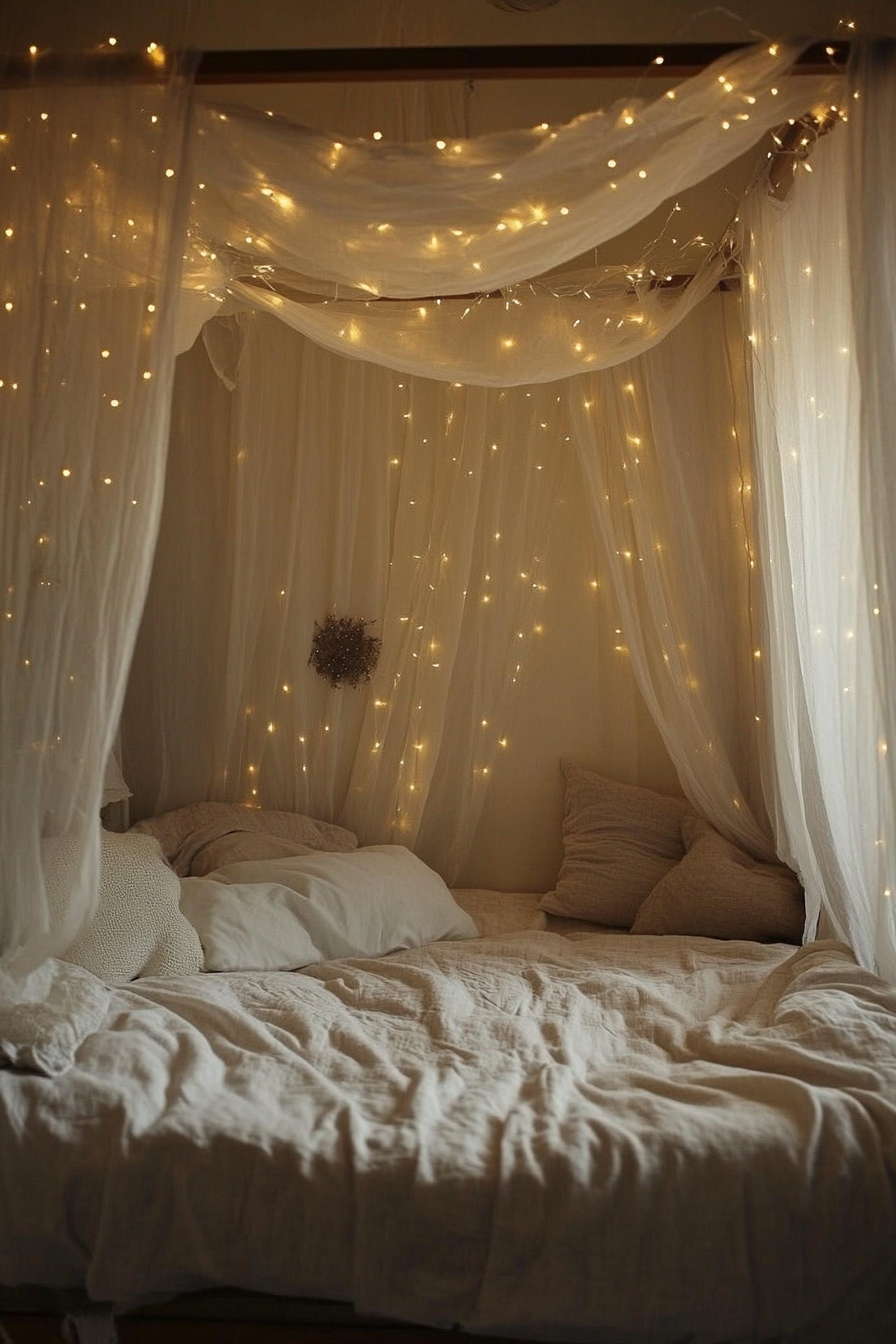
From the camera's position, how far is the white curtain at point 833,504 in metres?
2.20

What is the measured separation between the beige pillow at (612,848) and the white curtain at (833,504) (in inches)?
22.2

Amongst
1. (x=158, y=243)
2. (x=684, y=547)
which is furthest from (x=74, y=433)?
(x=684, y=547)

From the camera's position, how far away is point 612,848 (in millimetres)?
3469

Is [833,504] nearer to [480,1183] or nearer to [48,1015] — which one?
[480,1183]

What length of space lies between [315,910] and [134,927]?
53 centimetres

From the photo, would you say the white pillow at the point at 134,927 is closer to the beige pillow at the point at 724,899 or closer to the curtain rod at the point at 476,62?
the beige pillow at the point at 724,899

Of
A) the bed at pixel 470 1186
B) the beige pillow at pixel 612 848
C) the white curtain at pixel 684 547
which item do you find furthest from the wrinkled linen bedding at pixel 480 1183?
the white curtain at pixel 684 547

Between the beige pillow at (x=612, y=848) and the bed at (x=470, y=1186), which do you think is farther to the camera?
the beige pillow at (x=612, y=848)

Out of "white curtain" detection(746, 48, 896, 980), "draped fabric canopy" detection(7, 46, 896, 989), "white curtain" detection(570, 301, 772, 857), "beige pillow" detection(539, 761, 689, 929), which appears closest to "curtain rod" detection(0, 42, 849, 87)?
"draped fabric canopy" detection(7, 46, 896, 989)

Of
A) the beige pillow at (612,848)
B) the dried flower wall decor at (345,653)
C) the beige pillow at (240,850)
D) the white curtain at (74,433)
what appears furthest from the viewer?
the dried flower wall decor at (345,653)

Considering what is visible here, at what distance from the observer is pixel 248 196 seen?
2273mm

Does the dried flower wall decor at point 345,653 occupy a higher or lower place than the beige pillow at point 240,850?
higher

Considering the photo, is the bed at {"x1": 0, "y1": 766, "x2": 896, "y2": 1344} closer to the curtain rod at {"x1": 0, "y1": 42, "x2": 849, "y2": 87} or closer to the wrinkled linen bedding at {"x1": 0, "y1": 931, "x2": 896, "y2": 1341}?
the wrinkled linen bedding at {"x1": 0, "y1": 931, "x2": 896, "y2": 1341}

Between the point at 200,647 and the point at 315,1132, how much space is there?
2.18m
